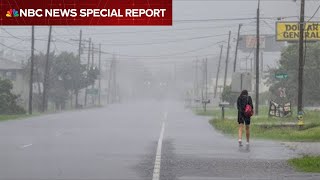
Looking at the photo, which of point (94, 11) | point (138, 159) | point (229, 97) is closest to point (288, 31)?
point (229, 97)

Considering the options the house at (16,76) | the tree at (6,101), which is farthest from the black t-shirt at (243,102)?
the house at (16,76)

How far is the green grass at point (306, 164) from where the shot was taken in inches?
626

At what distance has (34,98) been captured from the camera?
9056 cm

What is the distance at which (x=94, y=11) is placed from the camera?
2402 centimetres

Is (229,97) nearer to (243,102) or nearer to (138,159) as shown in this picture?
(243,102)

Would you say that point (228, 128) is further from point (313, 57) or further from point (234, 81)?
point (313, 57)

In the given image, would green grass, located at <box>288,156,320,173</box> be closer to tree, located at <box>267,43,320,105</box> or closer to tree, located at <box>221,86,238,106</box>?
tree, located at <box>267,43,320,105</box>

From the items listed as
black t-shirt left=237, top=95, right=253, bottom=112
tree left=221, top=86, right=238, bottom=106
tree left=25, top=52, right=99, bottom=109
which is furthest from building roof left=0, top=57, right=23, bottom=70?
black t-shirt left=237, top=95, right=253, bottom=112

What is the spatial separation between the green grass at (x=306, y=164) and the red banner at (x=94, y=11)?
7.28 metres

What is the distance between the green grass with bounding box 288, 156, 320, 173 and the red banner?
7284mm

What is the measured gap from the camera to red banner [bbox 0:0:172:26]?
23125 mm

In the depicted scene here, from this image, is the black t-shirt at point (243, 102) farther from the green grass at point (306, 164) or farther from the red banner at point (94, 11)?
the green grass at point (306, 164)

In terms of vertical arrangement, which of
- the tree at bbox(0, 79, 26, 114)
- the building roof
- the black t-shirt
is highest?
the building roof

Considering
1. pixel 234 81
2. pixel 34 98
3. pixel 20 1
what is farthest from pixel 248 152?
pixel 34 98
